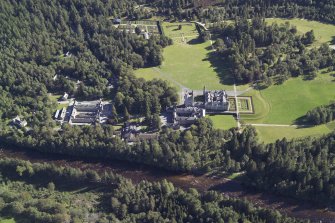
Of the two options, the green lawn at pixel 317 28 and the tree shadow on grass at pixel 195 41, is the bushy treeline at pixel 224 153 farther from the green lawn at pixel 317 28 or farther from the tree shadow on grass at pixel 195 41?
the green lawn at pixel 317 28

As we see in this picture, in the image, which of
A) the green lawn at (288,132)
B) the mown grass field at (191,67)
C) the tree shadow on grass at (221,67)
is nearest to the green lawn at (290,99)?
the green lawn at (288,132)

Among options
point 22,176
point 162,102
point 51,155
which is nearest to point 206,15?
point 162,102

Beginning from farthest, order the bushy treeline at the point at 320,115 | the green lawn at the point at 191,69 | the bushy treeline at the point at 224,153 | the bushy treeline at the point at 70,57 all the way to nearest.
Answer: the green lawn at the point at 191,69 → the bushy treeline at the point at 70,57 → the bushy treeline at the point at 320,115 → the bushy treeline at the point at 224,153

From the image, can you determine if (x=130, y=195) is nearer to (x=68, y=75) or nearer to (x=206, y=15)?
(x=68, y=75)

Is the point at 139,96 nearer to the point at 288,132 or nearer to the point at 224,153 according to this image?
the point at 224,153

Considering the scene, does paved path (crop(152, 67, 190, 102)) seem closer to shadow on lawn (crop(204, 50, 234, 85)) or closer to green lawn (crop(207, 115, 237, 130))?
shadow on lawn (crop(204, 50, 234, 85))
